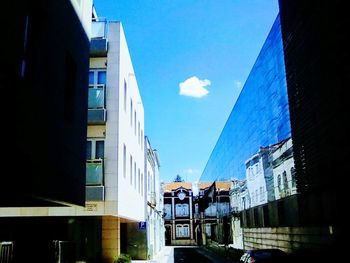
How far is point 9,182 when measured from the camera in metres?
7.15

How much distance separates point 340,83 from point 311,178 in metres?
3.87

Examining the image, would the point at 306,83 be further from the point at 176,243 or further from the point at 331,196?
the point at 176,243

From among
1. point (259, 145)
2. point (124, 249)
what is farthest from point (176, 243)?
point (259, 145)

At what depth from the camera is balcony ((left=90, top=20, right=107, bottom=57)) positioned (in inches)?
741

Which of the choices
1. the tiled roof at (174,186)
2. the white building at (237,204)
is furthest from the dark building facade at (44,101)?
the tiled roof at (174,186)

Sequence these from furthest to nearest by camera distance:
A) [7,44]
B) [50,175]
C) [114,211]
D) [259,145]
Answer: [259,145] < [114,211] < [50,175] < [7,44]

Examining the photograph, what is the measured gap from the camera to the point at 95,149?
1817 centimetres

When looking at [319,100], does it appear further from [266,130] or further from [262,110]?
[262,110]

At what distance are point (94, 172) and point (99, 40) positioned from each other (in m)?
5.96

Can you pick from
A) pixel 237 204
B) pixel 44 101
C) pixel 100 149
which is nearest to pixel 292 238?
pixel 100 149

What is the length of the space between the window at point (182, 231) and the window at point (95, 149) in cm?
5874

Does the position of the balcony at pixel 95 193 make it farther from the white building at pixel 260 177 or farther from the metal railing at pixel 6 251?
the white building at pixel 260 177

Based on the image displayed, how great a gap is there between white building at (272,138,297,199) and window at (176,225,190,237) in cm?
5684

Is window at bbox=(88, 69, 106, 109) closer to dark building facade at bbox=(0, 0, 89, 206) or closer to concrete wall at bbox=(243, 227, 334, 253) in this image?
dark building facade at bbox=(0, 0, 89, 206)
